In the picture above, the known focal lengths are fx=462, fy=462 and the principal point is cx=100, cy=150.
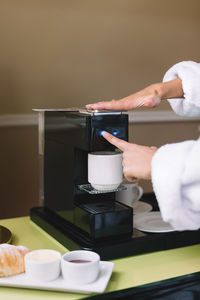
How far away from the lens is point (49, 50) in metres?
1.98

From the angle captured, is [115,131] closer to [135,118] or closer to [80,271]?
[80,271]

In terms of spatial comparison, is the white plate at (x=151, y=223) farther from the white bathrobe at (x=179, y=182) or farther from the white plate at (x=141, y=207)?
the white bathrobe at (x=179, y=182)

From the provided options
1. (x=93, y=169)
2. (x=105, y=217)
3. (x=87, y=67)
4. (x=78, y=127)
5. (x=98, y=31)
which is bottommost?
(x=105, y=217)

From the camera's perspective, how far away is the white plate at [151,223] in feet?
4.37

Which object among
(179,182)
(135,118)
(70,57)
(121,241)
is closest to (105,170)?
(121,241)

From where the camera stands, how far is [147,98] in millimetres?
1201

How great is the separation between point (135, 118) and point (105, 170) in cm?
110

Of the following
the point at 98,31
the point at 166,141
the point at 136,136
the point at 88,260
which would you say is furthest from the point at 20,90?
the point at 88,260

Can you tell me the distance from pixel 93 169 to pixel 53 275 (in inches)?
11.8

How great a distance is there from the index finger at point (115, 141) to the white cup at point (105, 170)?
0.04m

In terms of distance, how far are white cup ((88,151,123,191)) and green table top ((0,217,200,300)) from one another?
0.20 meters

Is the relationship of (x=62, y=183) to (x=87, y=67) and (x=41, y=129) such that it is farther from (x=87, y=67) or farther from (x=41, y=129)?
(x=87, y=67)

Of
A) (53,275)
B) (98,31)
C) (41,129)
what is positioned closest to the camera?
(53,275)

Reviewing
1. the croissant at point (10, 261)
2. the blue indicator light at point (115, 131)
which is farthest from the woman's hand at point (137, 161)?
the croissant at point (10, 261)
